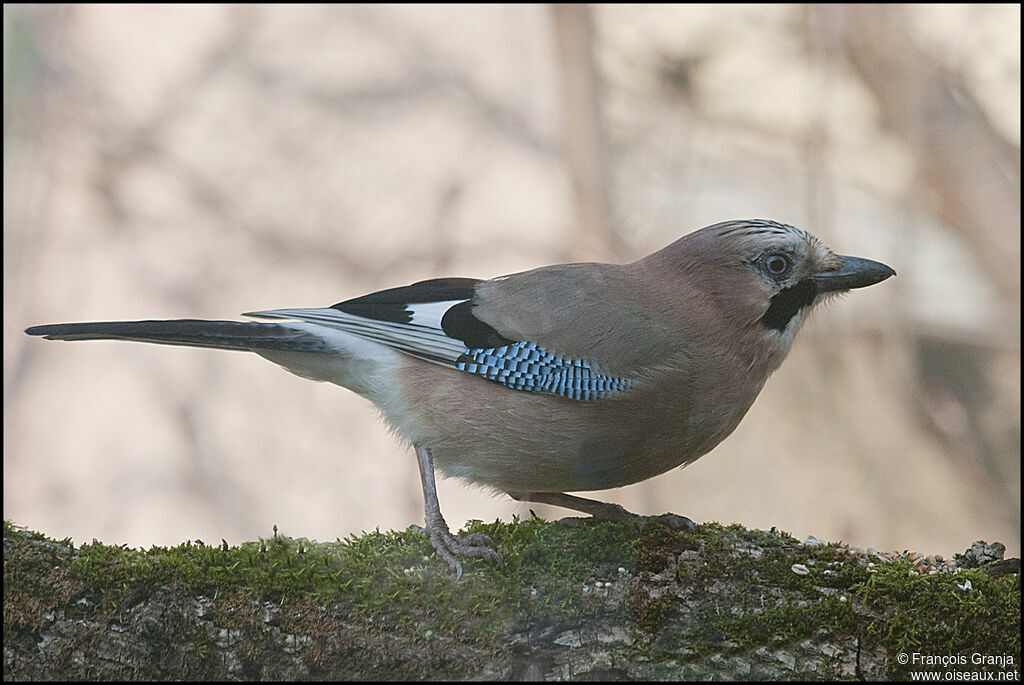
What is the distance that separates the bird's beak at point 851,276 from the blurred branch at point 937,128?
9.88ft

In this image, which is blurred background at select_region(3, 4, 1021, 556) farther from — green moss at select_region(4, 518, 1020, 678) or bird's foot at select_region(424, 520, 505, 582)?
Answer: green moss at select_region(4, 518, 1020, 678)

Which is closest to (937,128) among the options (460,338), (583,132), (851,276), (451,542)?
(583,132)

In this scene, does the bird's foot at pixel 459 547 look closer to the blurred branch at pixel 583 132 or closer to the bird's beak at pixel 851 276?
the bird's beak at pixel 851 276

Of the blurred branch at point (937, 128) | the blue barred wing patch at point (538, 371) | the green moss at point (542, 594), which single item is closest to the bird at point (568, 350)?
the blue barred wing patch at point (538, 371)

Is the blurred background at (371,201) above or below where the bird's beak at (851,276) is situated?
above

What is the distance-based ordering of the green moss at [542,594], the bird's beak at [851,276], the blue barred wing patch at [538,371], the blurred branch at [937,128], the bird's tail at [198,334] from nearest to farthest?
the green moss at [542,594]
the bird's tail at [198,334]
the blue barred wing patch at [538,371]
the bird's beak at [851,276]
the blurred branch at [937,128]

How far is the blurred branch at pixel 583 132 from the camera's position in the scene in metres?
4.71

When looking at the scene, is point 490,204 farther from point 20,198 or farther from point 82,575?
point 82,575

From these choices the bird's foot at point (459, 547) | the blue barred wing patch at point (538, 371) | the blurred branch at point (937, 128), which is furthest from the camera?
the blurred branch at point (937, 128)

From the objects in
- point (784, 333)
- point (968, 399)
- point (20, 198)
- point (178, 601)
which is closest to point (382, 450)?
point (20, 198)

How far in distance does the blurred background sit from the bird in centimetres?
174

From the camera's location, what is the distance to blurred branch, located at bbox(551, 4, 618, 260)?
185 inches

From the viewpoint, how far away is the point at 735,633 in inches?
78.7

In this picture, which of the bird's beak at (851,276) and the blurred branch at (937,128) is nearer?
the bird's beak at (851,276)
